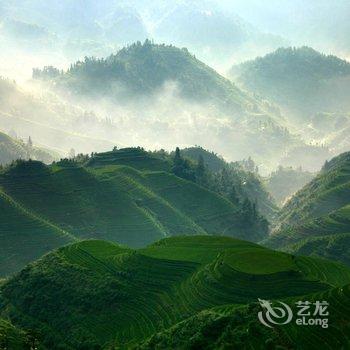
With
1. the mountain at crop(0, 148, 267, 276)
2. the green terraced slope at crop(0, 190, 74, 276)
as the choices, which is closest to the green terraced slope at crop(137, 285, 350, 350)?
the green terraced slope at crop(0, 190, 74, 276)

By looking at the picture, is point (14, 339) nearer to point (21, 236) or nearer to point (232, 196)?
point (21, 236)

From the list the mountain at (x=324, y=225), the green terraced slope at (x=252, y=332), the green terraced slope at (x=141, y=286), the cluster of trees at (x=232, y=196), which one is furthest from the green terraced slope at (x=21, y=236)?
the green terraced slope at (x=252, y=332)

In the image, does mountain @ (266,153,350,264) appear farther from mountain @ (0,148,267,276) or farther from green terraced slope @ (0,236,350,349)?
green terraced slope @ (0,236,350,349)

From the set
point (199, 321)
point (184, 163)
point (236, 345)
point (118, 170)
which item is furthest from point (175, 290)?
point (184, 163)

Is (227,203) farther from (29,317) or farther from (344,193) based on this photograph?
(29,317)

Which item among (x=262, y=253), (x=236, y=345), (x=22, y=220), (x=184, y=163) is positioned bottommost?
(x=236, y=345)

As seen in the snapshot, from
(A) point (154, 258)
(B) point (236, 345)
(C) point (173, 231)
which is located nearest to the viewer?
(B) point (236, 345)

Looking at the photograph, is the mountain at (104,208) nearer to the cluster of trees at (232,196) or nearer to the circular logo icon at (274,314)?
the cluster of trees at (232,196)
